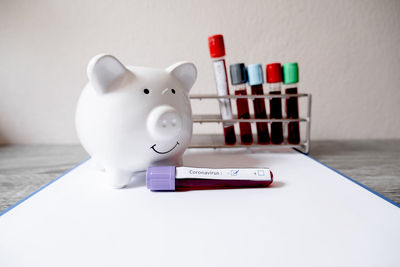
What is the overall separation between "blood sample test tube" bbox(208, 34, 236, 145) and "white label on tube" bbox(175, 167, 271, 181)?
0.26m

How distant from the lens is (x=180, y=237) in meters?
0.29

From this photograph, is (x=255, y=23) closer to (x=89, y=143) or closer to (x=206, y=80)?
(x=206, y=80)

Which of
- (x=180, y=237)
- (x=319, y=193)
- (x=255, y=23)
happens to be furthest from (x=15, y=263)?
(x=255, y=23)

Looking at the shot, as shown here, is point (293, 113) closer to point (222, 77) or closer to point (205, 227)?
point (222, 77)

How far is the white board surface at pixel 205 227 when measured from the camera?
9.8 inches

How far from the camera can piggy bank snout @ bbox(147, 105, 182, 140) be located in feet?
1.33

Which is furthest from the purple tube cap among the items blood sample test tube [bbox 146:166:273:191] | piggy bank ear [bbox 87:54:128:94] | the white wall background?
the white wall background

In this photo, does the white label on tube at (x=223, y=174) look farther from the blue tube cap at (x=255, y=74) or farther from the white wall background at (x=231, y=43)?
the white wall background at (x=231, y=43)

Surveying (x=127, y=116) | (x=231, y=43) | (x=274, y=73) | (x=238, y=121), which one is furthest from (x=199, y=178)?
(x=231, y=43)

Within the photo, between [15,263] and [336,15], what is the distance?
1108 mm

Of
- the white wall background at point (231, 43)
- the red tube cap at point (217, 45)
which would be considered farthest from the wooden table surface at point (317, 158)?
the red tube cap at point (217, 45)

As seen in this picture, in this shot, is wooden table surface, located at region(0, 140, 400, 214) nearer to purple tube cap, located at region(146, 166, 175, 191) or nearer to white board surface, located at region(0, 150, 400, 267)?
white board surface, located at region(0, 150, 400, 267)

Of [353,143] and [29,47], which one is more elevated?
[29,47]

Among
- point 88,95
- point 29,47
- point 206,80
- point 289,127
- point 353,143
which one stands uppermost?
point 29,47
